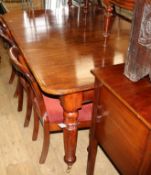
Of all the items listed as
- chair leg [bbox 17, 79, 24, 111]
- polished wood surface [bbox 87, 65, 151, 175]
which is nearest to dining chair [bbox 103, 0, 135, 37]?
polished wood surface [bbox 87, 65, 151, 175]

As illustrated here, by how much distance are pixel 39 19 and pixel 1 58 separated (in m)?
1.23

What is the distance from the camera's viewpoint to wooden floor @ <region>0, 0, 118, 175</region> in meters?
1.67

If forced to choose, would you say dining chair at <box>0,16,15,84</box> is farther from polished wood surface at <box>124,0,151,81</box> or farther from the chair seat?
polished wood surface at <box>124,0,151,81</box>

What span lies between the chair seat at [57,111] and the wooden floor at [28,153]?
0.42 metres

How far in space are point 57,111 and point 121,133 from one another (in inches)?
21.6

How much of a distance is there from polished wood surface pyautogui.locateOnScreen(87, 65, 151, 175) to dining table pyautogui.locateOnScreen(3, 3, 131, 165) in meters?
0.15

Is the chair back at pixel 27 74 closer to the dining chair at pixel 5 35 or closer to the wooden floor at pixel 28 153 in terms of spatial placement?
the dining chair at pixel 5 35

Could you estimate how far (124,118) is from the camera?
3.09 ft

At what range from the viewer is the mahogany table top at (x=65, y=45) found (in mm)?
1217

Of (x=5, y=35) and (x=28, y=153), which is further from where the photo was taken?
(x=28, y=153)

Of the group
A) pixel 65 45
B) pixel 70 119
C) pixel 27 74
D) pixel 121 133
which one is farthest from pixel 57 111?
pixel 121 133

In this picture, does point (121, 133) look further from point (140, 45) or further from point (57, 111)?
point (57, 111)

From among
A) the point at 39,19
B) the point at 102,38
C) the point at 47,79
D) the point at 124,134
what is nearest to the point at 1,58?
the point at 39,19

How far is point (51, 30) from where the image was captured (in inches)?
71.0
